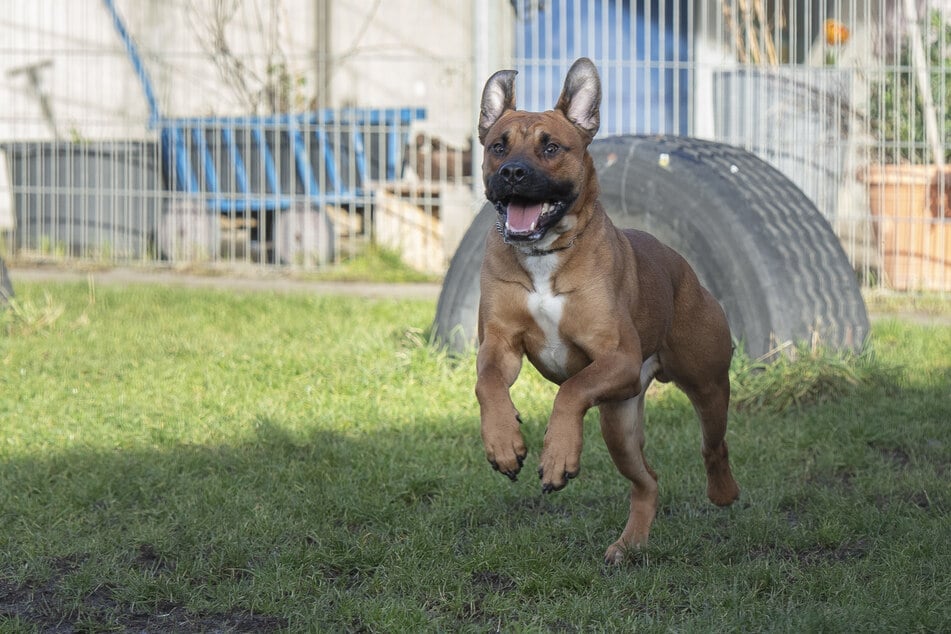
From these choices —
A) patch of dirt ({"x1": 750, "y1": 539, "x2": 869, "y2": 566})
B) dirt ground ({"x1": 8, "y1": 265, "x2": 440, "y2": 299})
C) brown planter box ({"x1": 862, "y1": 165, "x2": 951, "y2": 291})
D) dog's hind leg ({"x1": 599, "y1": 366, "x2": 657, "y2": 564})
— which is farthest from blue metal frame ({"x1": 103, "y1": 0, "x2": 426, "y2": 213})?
patch of dirt ({"x1": 750, "y1": 539, "x2": 869, "y2": 566})

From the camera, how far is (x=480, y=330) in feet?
13.2

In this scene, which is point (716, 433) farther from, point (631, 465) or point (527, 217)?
point (527, 217)

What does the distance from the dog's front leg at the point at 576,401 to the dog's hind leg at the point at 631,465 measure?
1.08 feet

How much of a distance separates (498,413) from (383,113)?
27.7ft

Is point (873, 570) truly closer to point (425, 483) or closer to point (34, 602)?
point (425, 483)

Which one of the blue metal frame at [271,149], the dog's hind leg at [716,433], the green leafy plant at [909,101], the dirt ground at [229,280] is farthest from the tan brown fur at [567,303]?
the blue metal frame at [271,149]

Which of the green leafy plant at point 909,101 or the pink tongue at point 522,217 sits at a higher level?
the green leafy plant at point 909,101

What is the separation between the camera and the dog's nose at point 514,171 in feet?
12.2

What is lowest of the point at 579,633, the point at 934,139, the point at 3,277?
the point at 579,633

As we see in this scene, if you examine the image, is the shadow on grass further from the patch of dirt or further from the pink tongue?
the pink tongue

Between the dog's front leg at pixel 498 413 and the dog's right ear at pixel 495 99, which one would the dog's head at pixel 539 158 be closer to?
the dog's right ear at pixel 495 99

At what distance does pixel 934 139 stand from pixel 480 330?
732 cm

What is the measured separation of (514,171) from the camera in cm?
371

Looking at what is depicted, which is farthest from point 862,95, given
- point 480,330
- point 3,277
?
point 480,330
